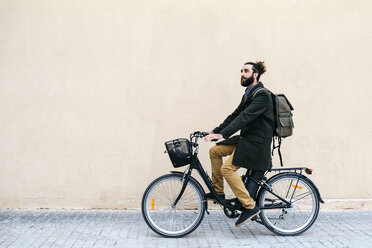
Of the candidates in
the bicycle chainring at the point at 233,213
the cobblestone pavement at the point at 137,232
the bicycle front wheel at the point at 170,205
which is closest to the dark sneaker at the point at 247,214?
the bicycle chainring at the point at 233,213

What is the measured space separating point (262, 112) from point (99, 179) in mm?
2720

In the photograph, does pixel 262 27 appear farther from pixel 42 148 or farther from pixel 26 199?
pixel 26 199

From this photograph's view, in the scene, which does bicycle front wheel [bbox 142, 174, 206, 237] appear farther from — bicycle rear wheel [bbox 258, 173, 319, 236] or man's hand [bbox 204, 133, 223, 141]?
bicycle rear wheel [bbox 258, 173, 319, 236]

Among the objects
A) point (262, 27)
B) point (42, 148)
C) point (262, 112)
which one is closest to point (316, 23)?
point (262, 27)

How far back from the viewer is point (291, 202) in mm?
5676

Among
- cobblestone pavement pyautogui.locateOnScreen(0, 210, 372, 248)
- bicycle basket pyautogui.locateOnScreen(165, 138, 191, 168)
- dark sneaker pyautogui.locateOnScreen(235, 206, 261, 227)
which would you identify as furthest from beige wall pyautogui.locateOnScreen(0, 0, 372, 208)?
dark sneaker pyautogui.locateOnScreen(235, 206, 261, 227)

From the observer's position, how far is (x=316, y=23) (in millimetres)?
6918

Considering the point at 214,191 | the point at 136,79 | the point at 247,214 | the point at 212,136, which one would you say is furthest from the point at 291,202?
the point at 136,79

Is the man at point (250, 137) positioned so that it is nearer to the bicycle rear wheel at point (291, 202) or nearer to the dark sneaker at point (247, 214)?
the dark sneaker at point (247, 214)

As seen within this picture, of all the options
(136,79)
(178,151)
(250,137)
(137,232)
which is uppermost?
(136,79)

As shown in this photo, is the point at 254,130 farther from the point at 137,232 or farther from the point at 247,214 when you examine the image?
the point at 137,232

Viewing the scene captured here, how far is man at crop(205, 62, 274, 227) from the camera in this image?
17.6 ft

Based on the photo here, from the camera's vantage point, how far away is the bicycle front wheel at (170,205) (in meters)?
5.48

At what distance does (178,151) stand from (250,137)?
824mm
